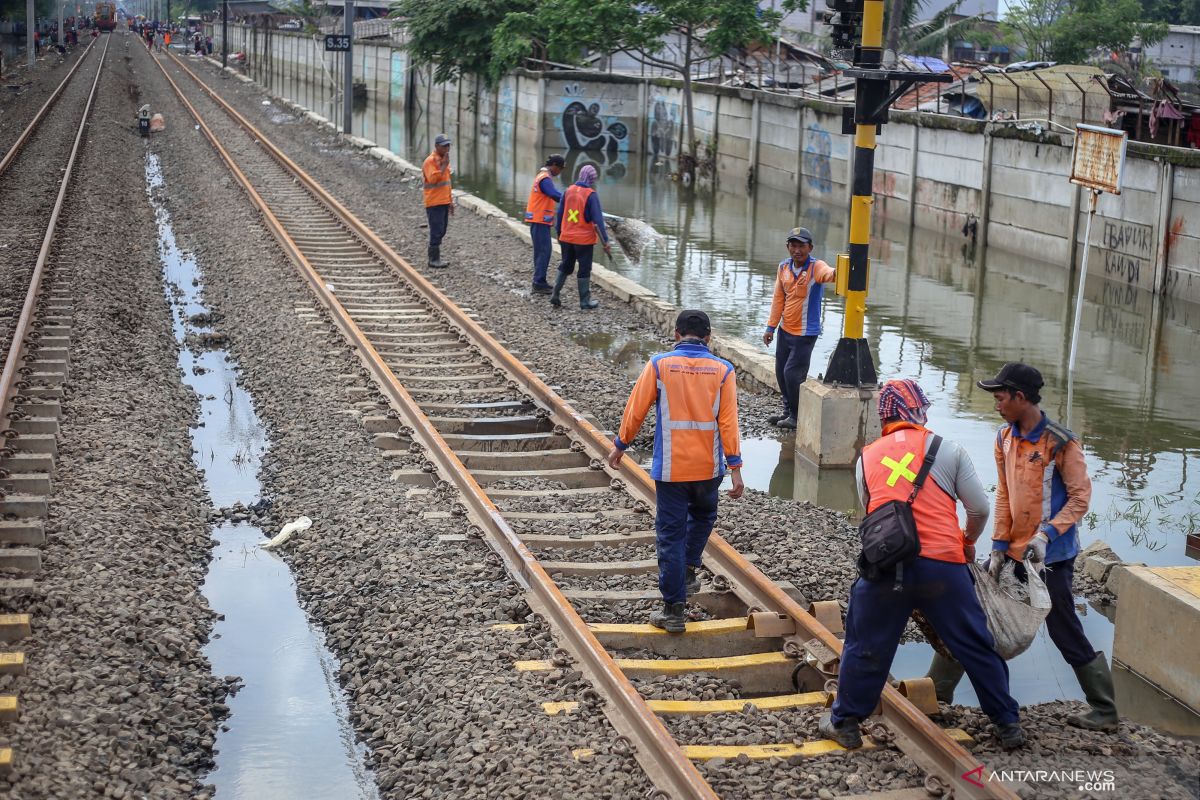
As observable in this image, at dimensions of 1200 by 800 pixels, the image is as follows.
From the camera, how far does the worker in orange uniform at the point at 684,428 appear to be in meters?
7.02

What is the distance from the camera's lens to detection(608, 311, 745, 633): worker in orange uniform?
702 centimetres

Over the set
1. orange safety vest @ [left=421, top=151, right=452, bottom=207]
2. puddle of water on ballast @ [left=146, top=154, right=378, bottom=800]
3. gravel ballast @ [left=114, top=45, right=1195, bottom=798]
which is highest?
orange safety vest @ [left=421, top=151, right=452, bottom=207]

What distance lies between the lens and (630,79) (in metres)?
42.7

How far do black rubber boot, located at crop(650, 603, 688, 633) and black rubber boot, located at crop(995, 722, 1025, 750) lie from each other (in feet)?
5.90

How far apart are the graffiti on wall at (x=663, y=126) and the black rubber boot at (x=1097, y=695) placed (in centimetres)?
3409

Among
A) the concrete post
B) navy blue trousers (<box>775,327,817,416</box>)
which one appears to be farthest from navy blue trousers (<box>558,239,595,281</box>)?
the concrete post

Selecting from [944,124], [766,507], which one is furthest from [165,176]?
[766,507]

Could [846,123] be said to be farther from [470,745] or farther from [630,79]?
[630,79]

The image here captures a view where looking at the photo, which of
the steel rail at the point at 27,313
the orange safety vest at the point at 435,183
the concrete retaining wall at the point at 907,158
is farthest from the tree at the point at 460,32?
the orange safety vest at the point at 435,183

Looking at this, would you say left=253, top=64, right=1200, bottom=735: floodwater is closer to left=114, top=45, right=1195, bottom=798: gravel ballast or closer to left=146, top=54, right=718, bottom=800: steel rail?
left=114, top=45, right=1195, bottom=798: gravel ballast

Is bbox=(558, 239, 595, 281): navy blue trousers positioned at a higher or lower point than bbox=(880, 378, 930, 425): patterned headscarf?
lower

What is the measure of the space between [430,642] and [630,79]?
122ft

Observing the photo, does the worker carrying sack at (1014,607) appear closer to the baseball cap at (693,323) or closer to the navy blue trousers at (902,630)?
the navy blue trousers at (902,630)

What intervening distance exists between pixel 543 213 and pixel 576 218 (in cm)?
105
